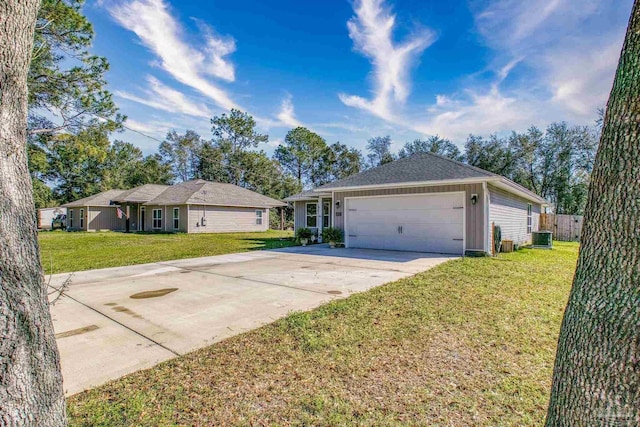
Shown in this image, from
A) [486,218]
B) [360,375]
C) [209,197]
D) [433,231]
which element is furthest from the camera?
[209,197]

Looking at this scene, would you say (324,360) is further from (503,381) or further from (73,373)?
(73,373)

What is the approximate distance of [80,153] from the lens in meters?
13.3

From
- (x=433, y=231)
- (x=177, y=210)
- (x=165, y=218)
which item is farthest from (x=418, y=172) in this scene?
(x=165, y=218)

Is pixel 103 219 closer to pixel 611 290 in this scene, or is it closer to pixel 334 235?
pixel 334 235

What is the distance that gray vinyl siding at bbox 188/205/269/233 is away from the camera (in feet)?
71.6

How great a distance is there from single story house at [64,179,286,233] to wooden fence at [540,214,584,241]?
61.9 ft

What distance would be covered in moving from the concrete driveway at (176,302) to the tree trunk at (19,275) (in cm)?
145

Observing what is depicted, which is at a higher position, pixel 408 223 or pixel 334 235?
pixel 408 223

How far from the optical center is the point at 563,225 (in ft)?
62.1

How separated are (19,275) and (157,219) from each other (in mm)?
25378

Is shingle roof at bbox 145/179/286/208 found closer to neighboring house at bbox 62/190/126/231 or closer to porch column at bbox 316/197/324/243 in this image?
neighboring house at bbox 62/190/126/231

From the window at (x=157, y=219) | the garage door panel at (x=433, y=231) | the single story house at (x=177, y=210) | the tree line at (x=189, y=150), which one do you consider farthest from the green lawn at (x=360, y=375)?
the window at (x=157, y=219)

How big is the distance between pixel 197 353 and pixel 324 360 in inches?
51.1

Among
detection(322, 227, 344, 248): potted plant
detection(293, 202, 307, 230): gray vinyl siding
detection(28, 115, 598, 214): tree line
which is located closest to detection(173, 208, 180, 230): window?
detection(293, 202, 307, 230): gray vinyl siding
